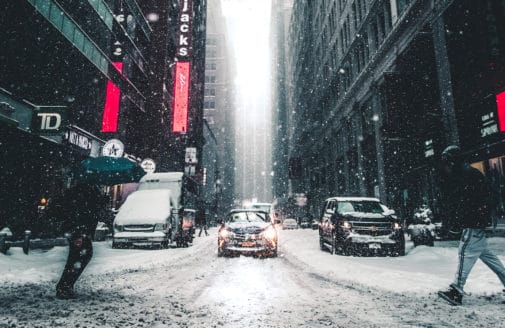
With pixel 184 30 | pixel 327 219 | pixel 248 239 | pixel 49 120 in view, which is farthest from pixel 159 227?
pixel 184 30

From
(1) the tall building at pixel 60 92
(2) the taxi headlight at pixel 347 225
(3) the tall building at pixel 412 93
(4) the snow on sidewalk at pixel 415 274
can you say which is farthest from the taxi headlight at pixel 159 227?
(3) the tall building at pixel 412 93

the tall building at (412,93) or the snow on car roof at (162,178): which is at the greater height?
the tall building at (412,93)

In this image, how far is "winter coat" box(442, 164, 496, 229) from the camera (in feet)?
14.8

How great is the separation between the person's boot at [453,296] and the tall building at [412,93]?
Answer: 1123cm

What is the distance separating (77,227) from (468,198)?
18.3 ft

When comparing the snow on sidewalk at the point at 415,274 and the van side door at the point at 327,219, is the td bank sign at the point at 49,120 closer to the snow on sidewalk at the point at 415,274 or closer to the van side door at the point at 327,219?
the snow on sidewalk at the point at 415,274

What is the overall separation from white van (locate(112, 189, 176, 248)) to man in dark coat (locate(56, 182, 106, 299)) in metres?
7.75

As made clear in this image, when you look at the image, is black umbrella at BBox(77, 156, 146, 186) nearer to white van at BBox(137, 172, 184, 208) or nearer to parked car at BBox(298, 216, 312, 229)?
white van at BBox(137, 172, 184, 208)

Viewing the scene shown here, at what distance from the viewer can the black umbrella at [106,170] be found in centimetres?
1097

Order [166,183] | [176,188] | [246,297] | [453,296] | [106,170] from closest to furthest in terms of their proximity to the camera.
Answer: [453,296], [246,297], [106,170], [176,188], [166,183]

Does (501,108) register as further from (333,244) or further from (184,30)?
(184,30)

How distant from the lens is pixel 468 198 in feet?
15.0

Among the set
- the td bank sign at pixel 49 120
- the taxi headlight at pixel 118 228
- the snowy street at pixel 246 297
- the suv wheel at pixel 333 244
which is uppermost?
the td bank sign at pixel 49 120

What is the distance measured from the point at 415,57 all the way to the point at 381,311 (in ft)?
65.2
